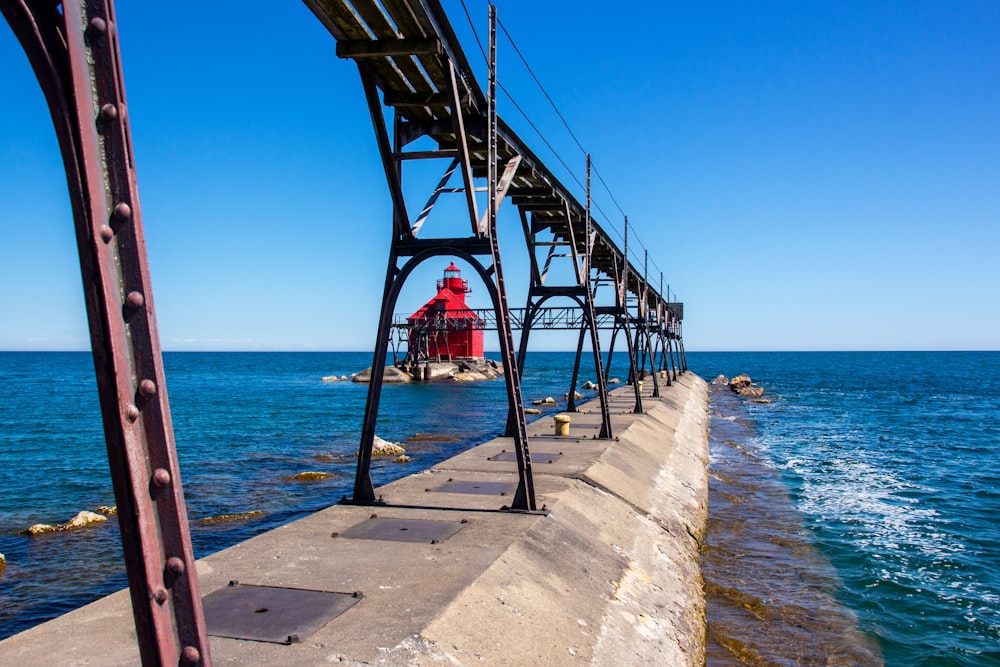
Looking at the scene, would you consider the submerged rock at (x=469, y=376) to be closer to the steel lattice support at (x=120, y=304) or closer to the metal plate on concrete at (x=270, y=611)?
the metal plate on concrete at (x=270, y=611)

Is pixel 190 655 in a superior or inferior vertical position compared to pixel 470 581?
superior

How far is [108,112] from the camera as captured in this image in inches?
106

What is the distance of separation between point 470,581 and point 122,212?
18.1 feet

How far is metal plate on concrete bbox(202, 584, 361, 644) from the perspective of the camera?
19.6ft

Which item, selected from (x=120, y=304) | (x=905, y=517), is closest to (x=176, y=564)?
(x=120, y=304)

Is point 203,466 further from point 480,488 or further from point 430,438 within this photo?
point 480,488

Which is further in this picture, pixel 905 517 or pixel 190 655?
pixel 905 517

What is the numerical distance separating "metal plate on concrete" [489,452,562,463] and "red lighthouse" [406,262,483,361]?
56.7 metres

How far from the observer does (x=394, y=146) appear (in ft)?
36.2

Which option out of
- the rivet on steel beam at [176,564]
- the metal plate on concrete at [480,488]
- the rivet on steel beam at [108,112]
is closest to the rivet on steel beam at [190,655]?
the rivet on steel beam at [176,564]

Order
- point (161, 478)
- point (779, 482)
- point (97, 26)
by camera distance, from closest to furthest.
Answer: point (97, 26) → point (161, 478) → point (779, 482)

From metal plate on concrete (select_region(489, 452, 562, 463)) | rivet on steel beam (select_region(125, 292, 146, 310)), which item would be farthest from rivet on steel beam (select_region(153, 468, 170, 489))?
metal plate on concrete (select_region(489, 452, 562, 463))

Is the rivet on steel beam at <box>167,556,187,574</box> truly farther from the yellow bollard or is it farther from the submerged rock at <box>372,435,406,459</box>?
the submerged rock at <box>372,435,406,459</box>

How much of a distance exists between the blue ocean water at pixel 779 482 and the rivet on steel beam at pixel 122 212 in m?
9.66
